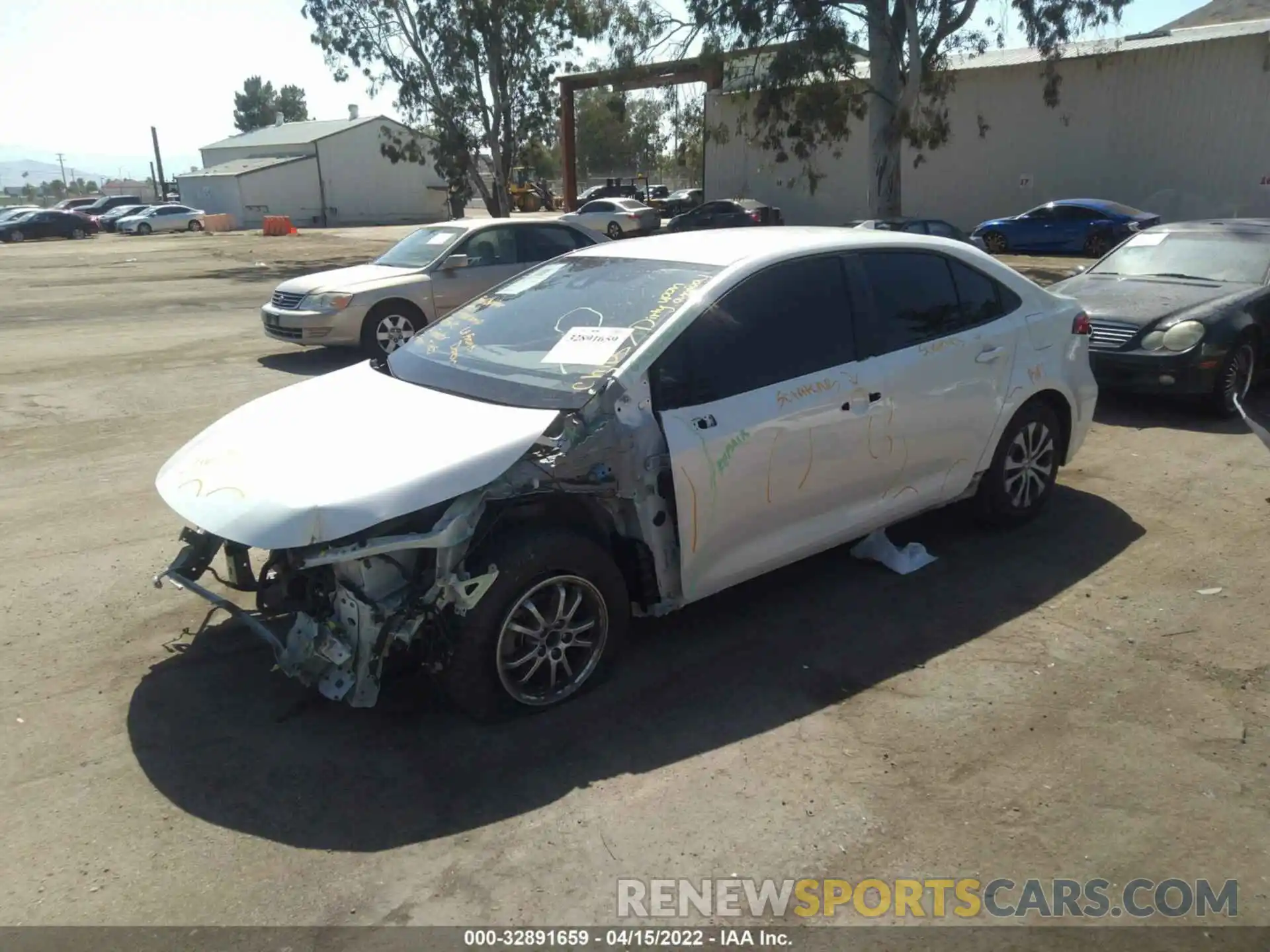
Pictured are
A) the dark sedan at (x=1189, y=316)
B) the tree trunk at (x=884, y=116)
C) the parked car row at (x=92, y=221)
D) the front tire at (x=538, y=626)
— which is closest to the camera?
the front tire at (x=538, y=626)

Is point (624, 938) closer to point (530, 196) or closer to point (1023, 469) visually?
point (1023, 469)

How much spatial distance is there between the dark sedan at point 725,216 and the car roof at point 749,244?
25862 mm

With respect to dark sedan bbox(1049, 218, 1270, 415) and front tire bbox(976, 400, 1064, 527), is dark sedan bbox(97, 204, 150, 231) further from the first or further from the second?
front tire bbox(976, 400, 1064, 527)

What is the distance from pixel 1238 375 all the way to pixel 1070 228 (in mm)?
19738

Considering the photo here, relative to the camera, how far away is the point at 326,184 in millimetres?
62156

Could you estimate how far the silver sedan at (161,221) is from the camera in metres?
48.6

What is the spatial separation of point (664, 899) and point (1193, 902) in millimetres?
1599

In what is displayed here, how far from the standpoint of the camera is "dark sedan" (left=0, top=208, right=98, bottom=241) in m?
44.4

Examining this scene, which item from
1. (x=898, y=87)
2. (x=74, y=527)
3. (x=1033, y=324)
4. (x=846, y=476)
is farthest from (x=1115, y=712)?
(x=898, y=87)

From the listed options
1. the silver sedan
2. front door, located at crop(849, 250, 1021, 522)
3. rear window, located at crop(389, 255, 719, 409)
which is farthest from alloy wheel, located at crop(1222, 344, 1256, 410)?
the silver sedan

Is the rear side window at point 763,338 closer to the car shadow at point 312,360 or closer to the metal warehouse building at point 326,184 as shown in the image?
the car shadow at point 312,360

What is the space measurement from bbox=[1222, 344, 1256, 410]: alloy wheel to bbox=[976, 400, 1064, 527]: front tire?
3246 millimetres

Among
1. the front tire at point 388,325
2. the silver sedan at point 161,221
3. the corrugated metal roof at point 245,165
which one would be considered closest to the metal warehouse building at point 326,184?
the corrugated metal roof at point 245,165

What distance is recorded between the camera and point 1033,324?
5660 mm
